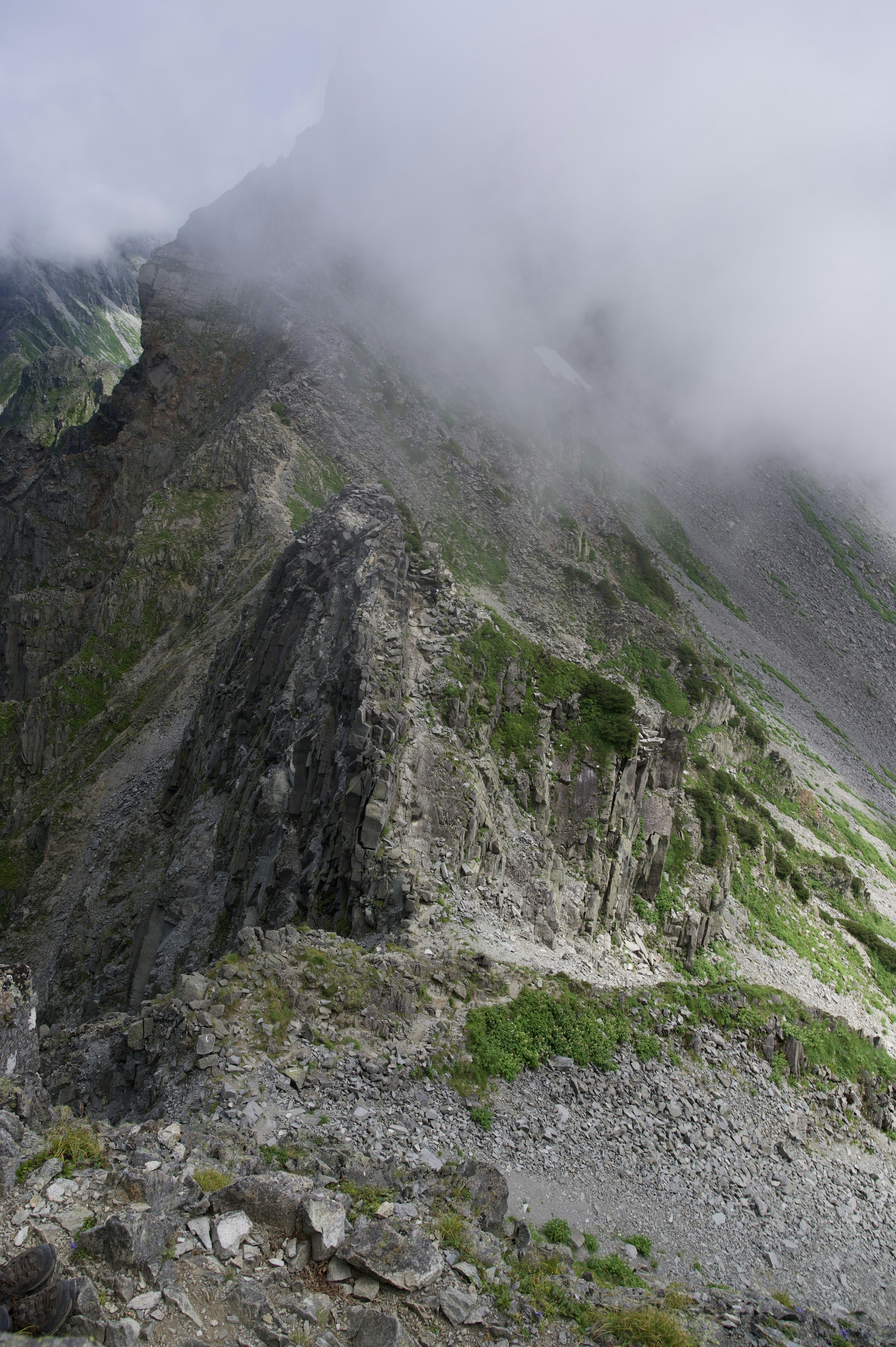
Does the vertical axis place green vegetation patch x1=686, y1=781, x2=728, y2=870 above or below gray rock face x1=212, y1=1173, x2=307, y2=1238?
above

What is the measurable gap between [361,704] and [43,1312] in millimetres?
21727

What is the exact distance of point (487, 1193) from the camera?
1362cm

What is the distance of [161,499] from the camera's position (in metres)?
69.8

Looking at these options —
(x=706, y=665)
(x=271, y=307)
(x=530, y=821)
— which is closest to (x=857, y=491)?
(x=706, y=665)

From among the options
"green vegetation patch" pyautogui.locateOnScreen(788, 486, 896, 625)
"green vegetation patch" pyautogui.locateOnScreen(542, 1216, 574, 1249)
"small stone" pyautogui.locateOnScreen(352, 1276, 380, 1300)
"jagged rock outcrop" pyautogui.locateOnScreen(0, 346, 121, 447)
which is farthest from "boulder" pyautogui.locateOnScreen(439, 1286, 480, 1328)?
"jagged rock outcrop" pyautogui.locateOnScreen(0, 346, 121, 447)

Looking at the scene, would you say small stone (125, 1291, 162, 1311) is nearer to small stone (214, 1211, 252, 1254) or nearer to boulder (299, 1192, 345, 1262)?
small stone (214, 1211, 252, 1254)

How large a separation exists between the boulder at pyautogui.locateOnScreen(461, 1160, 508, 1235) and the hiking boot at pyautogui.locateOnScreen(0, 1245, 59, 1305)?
7332 millimetres

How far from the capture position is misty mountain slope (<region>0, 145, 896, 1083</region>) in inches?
1135

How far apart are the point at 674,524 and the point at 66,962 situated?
307 ft

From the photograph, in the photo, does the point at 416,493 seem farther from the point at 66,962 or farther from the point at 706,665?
the point at 66,962

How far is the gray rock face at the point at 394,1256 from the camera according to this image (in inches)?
404

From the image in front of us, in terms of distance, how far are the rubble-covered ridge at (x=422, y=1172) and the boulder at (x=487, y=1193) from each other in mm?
50

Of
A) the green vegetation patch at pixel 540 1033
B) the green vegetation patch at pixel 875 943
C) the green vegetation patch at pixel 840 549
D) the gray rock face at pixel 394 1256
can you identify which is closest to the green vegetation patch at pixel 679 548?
the green vegetation patch at pixel 840 549

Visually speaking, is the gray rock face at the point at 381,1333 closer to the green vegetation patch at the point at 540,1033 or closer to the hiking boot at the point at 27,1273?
the hiking boot at the point at 27,1273
